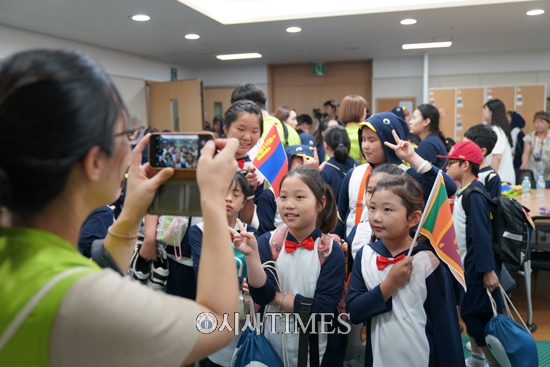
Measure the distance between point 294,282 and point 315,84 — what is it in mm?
8679

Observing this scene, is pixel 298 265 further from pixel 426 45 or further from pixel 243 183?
pixel 426 45

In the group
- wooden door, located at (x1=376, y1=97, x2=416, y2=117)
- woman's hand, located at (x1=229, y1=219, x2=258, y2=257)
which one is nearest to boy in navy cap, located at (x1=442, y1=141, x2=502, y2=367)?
woman's hand, located at (x1=229, y1=219, x2=258, y2=257)

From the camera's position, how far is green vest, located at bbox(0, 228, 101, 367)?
0.63 m

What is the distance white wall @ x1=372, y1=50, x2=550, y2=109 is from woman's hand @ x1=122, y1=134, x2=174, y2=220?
891cm

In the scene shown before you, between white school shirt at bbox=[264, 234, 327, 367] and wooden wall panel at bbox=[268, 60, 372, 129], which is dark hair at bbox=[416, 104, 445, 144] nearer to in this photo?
white school shirt at bbox=[264, 234, 327, 367]

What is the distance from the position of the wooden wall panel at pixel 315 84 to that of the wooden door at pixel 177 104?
7.40 ft

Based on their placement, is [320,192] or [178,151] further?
[320,192]

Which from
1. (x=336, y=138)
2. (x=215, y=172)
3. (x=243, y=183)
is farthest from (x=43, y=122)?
(x=336, y=138)

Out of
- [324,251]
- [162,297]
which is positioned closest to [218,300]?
[162,297]

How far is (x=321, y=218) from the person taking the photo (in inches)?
79.7

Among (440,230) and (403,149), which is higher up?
(403,149)

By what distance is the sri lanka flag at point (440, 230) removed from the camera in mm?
1573

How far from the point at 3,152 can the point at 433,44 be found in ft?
26.5

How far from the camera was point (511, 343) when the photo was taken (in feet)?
6.84
